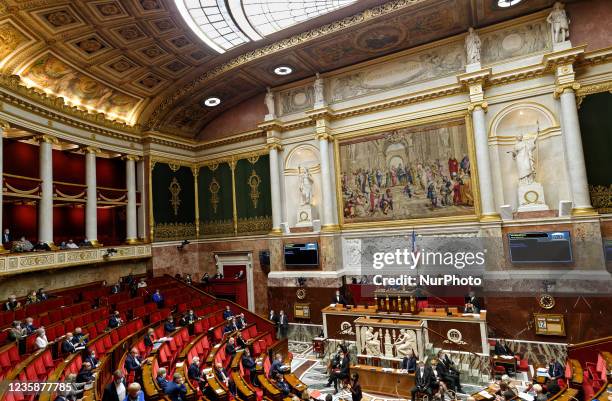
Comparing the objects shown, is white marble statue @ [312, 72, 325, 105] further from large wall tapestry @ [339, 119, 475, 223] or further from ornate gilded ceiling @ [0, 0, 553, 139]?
large wall tapestry @ [339, 119, 475, 223]

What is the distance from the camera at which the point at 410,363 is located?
9531 millimetres

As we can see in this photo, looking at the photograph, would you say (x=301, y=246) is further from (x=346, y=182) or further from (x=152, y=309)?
(x=152, y=309)

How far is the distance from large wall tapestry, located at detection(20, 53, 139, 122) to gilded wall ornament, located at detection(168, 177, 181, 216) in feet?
11.6

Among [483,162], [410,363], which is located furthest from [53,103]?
[483,162]

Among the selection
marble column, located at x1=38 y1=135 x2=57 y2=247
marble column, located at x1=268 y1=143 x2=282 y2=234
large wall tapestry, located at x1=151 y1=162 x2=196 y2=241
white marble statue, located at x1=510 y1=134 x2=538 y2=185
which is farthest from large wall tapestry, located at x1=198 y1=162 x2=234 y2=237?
white marble statue, located at x1=510 y1=134 x2=538 y2=185

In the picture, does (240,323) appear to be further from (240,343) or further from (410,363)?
(410,363)

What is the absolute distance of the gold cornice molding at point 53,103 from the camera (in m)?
11.8

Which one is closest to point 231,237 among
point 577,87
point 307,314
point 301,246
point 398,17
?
point 301,246

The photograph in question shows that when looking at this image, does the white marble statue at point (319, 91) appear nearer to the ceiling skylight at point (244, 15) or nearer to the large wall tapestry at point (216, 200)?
the ceiling skylight at point (244, 15)

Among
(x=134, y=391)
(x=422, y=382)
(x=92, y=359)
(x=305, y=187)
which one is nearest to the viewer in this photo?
(x=134, y=391)

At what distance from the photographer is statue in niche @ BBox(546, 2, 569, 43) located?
12.1 metres

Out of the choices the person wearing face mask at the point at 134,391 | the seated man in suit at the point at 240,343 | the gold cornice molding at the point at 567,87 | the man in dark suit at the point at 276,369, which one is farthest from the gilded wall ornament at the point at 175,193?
the gold cornice molding at the point at 567,87

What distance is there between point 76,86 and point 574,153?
57.8 ft

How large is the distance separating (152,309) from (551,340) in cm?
1267
